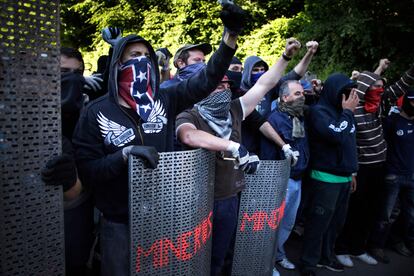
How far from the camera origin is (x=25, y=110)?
1.27 m

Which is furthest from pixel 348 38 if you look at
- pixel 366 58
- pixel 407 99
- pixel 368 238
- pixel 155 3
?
pixel 155 3

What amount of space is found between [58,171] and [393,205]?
4057mm

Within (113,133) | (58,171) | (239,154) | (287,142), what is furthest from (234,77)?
(58,171)

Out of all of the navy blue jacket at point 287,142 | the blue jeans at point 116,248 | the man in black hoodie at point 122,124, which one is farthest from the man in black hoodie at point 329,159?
the blue jeans at point 116,248

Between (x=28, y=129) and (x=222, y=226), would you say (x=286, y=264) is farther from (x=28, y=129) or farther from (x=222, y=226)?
(x=28, y=129)

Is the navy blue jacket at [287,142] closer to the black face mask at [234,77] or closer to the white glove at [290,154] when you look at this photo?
the white glove at [290,154]

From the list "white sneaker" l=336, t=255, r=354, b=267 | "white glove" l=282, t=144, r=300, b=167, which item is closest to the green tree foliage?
"white sneaker" l=336, t=255, r=354, b=267

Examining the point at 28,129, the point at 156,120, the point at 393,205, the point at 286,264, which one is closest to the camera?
the point at 28,129

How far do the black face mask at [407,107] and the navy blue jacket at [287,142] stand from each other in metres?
1.57

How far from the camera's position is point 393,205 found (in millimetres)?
4152

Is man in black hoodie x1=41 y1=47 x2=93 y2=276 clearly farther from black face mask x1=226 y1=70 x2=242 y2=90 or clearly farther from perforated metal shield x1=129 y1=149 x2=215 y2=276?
black face mask x1=226 y1=70 x2=242 y2=90

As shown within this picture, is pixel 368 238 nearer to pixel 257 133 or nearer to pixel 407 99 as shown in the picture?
pixel 407 99

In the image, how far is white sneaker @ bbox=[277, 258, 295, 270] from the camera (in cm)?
379

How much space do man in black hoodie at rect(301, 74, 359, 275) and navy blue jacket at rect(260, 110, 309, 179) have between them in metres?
0.15
